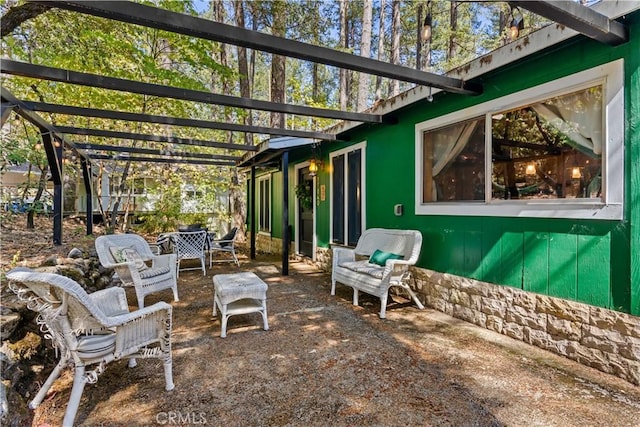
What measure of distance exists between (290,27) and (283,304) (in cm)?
1102

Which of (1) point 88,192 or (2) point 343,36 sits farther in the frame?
(2) point 343,36

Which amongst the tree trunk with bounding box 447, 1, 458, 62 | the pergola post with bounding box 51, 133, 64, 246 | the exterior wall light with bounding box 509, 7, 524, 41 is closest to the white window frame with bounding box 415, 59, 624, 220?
the exterior wall light with bounding box 509, 7, 524, 41

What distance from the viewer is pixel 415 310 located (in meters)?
4.11

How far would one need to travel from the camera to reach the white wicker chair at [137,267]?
3.93 metres

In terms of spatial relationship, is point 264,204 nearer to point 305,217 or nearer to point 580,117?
point 305,217

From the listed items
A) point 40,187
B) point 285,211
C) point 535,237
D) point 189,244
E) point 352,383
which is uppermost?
point 40,187

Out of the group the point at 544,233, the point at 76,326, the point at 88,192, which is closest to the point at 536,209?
the point at 544,233

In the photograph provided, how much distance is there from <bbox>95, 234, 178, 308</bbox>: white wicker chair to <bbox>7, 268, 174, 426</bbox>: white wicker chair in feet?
5.85

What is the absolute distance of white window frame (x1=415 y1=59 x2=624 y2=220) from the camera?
2455 mm

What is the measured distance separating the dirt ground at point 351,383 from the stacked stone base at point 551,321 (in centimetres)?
12

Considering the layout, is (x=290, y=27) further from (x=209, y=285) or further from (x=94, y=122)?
(x=209, y=285)

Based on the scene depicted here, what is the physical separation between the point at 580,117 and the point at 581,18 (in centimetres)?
96

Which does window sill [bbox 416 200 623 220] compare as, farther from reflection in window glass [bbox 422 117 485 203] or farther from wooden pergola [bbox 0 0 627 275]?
wooden pergola [bbox 0 0 627 275]

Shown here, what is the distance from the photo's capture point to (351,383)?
2.37 metres
